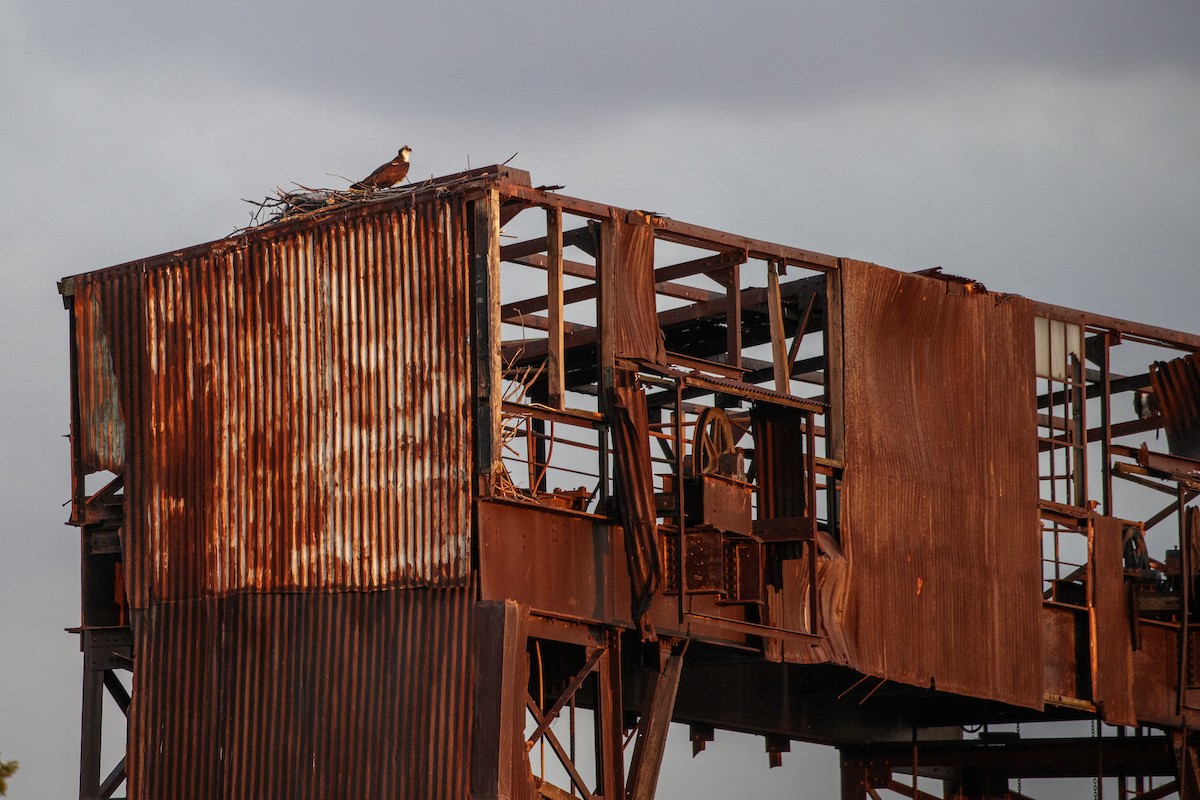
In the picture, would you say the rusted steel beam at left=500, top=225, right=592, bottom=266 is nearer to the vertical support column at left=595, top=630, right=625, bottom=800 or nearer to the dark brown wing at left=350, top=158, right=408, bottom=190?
the dark brown wing at left=350, top=158, right=408, bottom=190

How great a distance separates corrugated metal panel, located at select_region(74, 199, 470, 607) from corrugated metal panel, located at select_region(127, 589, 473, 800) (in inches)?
14.2

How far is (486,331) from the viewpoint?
24.1 m

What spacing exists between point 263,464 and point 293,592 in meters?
1.67

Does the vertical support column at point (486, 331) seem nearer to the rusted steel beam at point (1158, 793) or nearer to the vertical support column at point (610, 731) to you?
the vertical support column at point (610, 731)

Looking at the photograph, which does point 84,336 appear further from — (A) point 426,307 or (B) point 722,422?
(B) point 722,422

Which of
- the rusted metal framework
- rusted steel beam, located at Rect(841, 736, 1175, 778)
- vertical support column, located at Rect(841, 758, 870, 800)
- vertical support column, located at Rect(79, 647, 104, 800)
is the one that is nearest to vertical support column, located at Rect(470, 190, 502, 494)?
the rusted metal framework

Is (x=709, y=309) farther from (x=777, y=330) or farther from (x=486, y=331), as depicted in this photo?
(x=486, y=331)

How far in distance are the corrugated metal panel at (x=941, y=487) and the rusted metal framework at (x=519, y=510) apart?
48mm

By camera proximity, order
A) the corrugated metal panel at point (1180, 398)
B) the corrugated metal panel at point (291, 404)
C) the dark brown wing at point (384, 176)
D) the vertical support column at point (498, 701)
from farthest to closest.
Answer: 1. the corrugated metal panel at point (1180, 398)
2. the dark brown wing at point (384, 176)
3. the corrugated metal panel at point (291, 404)
4. the vertical support column at point (498, 701)

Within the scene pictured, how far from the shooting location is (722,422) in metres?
25.4

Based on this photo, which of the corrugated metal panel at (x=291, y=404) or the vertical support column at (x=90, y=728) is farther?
the vertical support column at (x=90, y=728)

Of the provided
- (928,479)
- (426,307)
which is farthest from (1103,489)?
(426,307)

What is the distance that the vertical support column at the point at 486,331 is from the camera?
2386 cm

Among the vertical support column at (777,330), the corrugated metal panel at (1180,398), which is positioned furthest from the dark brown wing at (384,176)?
the corrugated metal panel at (1180,398)
